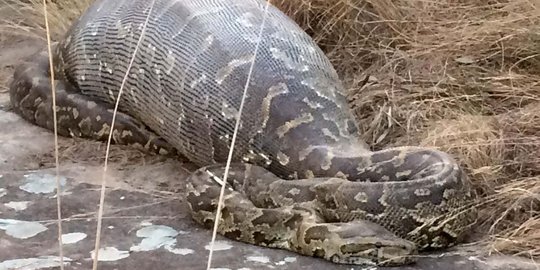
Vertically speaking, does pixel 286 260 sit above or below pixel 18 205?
above

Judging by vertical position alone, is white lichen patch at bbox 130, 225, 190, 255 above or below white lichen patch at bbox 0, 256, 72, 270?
below

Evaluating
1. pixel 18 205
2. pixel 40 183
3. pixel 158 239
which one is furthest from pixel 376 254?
pixel 40 183

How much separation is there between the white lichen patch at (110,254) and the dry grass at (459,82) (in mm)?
1344

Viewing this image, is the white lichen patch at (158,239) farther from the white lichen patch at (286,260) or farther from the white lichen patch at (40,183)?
the white lichen patch at (40,183)

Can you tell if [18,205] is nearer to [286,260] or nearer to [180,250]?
[180,250]

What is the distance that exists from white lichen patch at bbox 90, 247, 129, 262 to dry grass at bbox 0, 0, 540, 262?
4.41 feet

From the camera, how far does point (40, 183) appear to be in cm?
468

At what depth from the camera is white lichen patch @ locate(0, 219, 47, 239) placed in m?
4.07

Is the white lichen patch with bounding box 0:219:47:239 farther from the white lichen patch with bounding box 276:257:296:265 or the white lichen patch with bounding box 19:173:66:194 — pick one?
the white lichen patch with bounding box 276:257:296:265

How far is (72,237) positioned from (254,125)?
972 millimetres

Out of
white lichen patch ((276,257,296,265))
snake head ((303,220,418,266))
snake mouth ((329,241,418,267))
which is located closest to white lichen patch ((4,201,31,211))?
white lichen patch ((276,257,296,265))

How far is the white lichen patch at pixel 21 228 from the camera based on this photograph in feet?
13.4

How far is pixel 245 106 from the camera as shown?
465 centimetres

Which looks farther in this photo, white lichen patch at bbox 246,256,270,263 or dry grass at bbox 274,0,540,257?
dry grass at bbox 274,0,540,257
